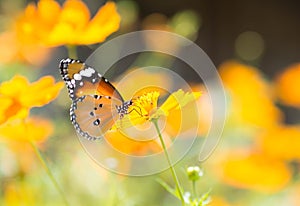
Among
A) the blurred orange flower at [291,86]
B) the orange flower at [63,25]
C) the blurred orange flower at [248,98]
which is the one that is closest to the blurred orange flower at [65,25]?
the orange flower at [63,25]

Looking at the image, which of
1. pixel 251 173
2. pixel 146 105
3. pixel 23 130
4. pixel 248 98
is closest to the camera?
pixel 146 105

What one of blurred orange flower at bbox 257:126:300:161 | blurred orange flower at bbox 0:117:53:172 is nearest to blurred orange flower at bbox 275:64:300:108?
blurred orange flower at bbox 257:126:300:161

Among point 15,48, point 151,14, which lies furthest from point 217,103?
point 151,14

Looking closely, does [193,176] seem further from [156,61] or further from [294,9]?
[294,9]

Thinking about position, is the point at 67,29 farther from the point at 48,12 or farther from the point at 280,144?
the point at 280,144

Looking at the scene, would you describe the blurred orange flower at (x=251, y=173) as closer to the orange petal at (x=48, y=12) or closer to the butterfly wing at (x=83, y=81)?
the orange petal at (x=48, y=12)

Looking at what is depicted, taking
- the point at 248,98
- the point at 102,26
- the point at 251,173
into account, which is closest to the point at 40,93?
the point at 102,26
